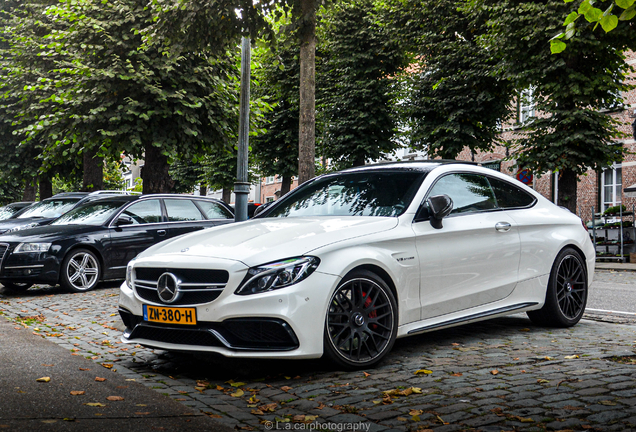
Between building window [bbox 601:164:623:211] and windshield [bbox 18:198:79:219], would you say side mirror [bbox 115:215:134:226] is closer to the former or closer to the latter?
windshield [bbox 18:198:79:219]

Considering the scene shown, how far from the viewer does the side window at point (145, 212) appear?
12766 millimetres

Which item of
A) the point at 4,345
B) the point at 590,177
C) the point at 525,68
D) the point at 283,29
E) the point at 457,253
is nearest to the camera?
the point at 457,253

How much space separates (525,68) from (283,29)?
10535mm

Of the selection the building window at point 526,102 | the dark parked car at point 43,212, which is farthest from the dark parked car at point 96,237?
the building window at point 526,102

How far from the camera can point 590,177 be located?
29266mm

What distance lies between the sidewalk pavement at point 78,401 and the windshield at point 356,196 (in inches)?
85.4

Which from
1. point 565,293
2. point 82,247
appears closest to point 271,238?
point 565,293

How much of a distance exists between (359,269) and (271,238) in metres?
0.69

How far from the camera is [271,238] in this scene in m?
5.38

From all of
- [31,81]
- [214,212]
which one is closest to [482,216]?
[214,212]

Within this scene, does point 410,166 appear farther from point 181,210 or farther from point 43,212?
point 43,212

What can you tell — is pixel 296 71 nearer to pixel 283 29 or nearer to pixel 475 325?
pixel 283 29

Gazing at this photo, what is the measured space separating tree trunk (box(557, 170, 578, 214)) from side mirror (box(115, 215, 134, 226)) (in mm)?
12973

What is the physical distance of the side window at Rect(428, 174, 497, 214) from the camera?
643 centimetres
